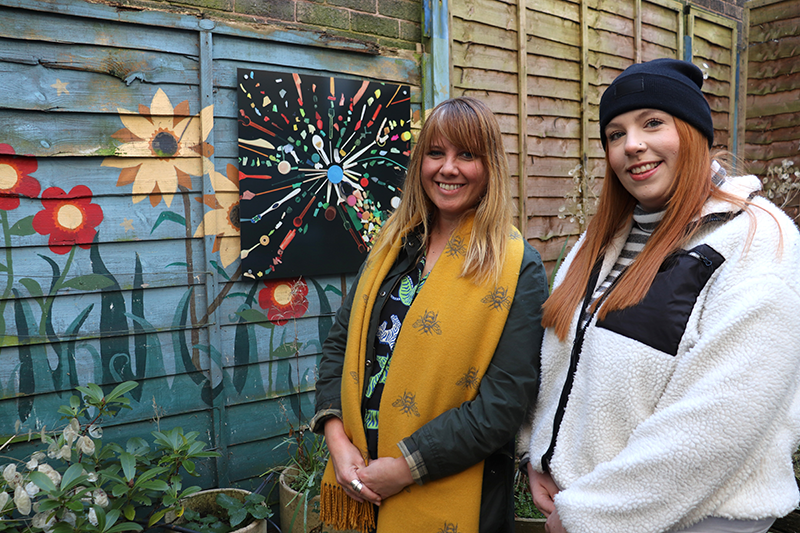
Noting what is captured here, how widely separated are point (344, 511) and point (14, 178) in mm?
1844

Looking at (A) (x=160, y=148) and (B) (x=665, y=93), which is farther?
(A) (x=160, y=148)

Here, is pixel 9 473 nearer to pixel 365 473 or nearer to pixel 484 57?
pixel 365 473

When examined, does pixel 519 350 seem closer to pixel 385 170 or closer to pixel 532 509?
pixel 532 509

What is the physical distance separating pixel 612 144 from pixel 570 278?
12.8 inches

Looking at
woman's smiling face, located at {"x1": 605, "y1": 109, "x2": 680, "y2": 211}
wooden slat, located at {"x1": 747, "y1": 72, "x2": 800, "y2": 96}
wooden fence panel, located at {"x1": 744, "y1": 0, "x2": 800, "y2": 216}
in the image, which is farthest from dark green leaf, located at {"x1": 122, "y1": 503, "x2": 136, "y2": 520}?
wooden slat, located at {"x1": 747, "y1": 72, "x2": 800, "y2": 96}

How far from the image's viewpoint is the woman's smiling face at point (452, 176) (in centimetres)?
142

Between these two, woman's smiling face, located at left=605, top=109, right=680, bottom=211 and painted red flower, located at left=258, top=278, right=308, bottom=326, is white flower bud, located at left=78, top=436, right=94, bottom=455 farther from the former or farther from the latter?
woman's smiling face, located at left=605, top=109, right=680, bottom=211

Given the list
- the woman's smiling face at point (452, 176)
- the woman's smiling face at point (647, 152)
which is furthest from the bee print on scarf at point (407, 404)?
the woman's smiling face at point (647, 152)

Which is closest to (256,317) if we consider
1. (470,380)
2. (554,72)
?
(470,380)

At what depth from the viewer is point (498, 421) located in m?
1.26

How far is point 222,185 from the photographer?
2.54m

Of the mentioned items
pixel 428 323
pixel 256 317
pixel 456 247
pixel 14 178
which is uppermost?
pixel 14 178

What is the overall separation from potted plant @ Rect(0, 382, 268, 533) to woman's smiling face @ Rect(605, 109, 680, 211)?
1.74m

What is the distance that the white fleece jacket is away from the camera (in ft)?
2.98
